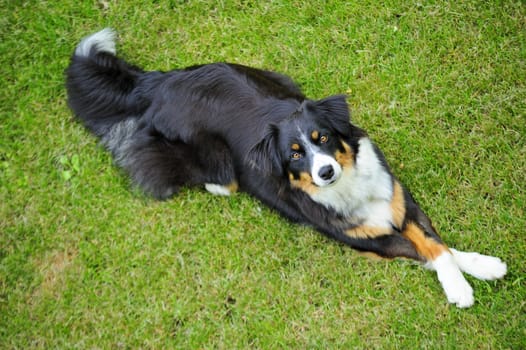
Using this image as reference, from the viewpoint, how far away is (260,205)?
4453 millimetres

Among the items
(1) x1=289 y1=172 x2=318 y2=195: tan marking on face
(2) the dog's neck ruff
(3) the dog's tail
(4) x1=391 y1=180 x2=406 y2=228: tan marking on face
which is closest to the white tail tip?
(3) the dog's tail

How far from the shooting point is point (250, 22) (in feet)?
16.4

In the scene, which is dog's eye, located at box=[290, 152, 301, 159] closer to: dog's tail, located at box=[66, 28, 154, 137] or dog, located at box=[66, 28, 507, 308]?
dog, located at box=[66, 28, 507, 308]

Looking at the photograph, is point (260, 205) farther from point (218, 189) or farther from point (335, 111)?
point (335, 111)

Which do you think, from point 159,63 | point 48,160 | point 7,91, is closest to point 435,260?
point 159,63

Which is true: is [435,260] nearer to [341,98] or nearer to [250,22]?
[341,98]

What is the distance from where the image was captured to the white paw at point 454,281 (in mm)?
3713

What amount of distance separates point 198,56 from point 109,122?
115 cm

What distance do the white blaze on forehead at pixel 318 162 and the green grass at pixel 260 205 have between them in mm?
1004

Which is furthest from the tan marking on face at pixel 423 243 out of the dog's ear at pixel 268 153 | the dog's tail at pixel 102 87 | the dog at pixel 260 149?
the dog's tail at pixel 102 87

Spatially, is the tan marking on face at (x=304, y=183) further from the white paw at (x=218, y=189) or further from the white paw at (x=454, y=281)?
the white paw at (x=454, y=281)

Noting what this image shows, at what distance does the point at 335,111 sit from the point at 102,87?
2.00m

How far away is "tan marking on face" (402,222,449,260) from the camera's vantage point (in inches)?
148


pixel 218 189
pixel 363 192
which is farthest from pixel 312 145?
pixel 218 189
